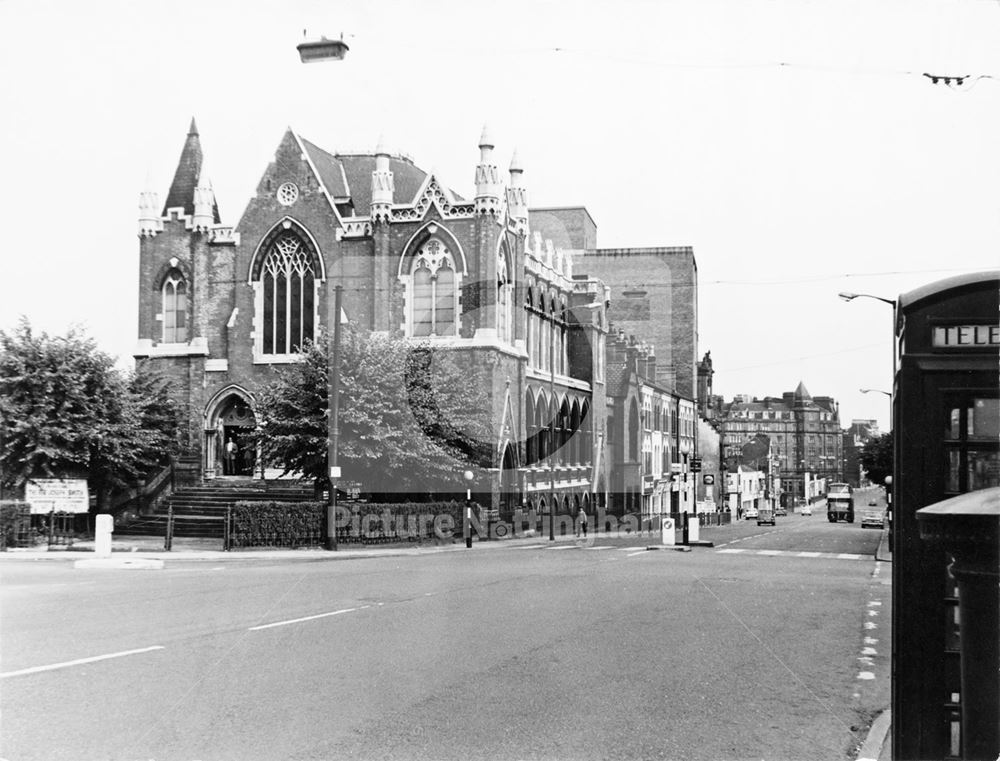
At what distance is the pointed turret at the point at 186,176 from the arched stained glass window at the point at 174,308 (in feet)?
11.0

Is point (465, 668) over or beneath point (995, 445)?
beneath

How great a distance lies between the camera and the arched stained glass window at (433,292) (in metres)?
41.2

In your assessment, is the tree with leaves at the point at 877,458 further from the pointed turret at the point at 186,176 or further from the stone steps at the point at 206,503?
Result: the pointed turret at the point at 186,176

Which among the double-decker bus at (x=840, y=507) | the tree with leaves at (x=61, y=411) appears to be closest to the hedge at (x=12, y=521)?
the tree with leaves at (x=61, y=411)

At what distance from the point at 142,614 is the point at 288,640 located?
Answer: 10.2 feet

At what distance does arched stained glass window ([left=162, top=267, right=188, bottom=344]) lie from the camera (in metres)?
43.8

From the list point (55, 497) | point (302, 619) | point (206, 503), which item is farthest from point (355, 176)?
point (302, 619)

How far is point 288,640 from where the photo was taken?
1097 cm

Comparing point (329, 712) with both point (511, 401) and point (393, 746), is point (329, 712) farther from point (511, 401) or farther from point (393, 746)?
point (511, 401)

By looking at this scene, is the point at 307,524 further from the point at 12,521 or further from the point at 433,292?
the point at 433,292

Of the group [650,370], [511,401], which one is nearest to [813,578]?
[511,401]

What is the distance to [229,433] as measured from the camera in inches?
1694

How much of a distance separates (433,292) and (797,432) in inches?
5119

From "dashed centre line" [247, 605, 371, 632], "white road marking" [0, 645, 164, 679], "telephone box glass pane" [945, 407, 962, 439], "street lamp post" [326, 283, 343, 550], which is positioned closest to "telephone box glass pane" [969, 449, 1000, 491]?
"telephone box glass pane" [945, 407, 962, 439]
